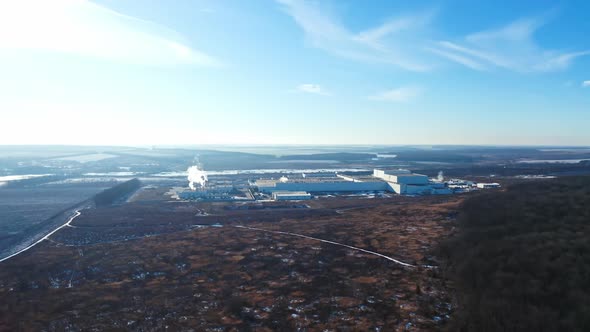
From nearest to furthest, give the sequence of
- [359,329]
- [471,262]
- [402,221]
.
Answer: [359,329] → [471,262] → [402,221]

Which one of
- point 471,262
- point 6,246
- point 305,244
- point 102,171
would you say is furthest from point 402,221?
point 102,171

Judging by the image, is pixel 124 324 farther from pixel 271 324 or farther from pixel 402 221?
pixel 402 221

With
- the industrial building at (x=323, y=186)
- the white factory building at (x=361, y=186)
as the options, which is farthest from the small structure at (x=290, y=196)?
the industrial building at (x=323, y=186)

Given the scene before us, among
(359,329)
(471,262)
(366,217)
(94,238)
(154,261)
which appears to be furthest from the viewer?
(366,217)

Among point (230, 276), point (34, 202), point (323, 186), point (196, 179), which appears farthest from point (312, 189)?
point (230, 276)

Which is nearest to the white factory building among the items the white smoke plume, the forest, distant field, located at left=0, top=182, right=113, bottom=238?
the white smoke plume

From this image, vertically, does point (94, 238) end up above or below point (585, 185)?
below

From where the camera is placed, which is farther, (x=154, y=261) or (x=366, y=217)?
(x=366, y=217)
